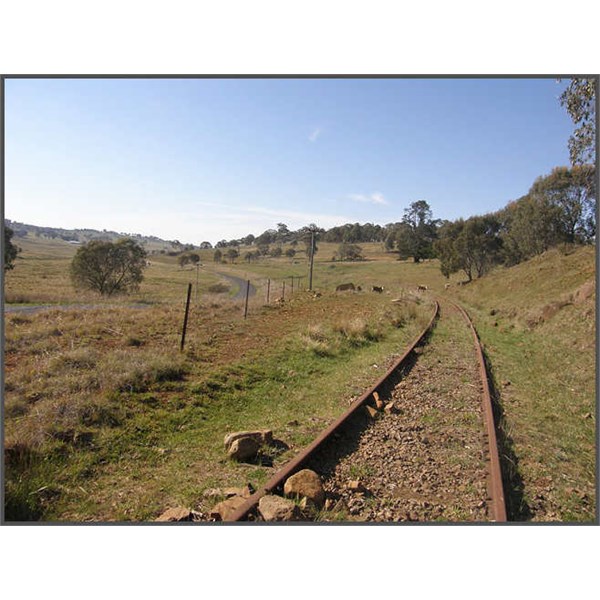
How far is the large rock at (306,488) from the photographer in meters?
3.99

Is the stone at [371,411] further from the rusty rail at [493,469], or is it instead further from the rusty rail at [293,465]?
the rusty rail at [493,469]

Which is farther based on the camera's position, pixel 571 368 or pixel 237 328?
pixel 237 328

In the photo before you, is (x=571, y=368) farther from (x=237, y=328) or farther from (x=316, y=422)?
(x=237, y=328)

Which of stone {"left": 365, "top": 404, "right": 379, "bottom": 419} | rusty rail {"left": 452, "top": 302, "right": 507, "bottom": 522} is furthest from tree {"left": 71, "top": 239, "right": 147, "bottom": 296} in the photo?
rusty rail {"left": 452, "top": 302, "right": 507, "bottom": 522}

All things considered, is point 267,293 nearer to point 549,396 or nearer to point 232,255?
point 549,396

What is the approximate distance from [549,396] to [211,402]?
21.3 ft

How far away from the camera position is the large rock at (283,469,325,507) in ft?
13.1

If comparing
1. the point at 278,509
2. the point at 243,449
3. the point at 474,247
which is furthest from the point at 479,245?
the point at 278,509

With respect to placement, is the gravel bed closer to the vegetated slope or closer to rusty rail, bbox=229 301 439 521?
rusty rail, bbox=229 301 439 521

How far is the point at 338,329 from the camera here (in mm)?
13648

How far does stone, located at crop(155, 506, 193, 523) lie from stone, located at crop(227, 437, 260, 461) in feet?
4.36

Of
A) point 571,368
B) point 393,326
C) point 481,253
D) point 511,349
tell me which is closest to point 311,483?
point 571,368

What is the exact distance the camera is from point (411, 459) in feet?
16.6

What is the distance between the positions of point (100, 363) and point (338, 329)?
7613 millimetres
